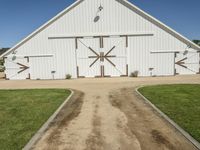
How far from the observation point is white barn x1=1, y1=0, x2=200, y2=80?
81.8 ft

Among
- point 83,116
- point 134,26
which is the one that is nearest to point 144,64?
point 134,26

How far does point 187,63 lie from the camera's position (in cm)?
2559

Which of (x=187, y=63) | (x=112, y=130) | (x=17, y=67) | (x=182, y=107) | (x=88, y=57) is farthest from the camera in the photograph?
(x=17, y=67)

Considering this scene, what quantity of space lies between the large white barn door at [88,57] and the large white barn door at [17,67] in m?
5.72

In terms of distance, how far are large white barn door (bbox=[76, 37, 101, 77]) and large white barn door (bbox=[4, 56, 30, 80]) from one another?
572cm

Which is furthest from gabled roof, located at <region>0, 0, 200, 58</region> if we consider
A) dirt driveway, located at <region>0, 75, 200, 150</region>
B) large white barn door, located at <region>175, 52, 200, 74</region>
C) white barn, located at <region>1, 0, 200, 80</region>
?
dirt driveway, located at <region>0, 75, 200, 150</region>

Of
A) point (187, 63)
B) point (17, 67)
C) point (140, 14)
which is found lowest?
point (17, 67)

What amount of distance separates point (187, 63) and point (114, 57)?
25.8 feet

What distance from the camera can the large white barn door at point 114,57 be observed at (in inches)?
996

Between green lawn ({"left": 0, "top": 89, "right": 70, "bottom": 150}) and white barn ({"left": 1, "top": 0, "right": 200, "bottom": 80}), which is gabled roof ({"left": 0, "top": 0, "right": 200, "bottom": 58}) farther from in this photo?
green lawn ({"left": 0, "top": 89, "right": 70, "bottom": 150})

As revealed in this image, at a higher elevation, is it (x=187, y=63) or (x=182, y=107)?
(x=187, y=63)

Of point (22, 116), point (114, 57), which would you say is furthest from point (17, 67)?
point (22, 116)

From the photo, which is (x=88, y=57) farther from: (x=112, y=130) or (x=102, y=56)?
(x=112, y=130)

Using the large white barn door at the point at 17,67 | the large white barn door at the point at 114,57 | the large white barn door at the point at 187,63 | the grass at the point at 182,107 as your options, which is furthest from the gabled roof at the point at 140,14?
the grass at the point at 182,107
